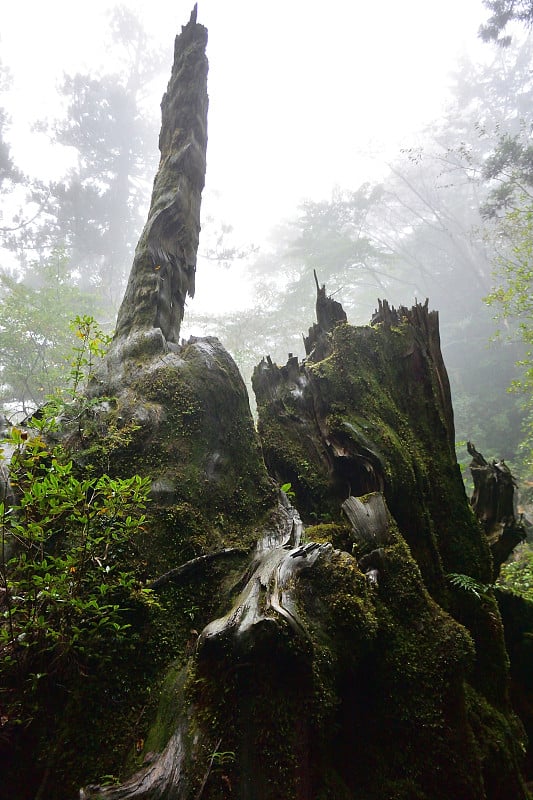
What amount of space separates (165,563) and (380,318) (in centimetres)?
371

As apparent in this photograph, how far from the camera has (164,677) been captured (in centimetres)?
217

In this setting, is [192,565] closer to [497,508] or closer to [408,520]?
[408,520]

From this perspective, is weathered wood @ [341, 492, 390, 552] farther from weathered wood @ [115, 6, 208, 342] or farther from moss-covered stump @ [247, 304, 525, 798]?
weathered wood @ [115, 6, 208, 342]

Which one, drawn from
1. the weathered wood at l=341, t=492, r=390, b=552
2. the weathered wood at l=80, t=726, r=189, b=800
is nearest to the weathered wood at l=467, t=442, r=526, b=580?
the weathered wood at l=341, t=492, r=390, b=552

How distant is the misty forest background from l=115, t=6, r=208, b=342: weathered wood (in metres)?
10.5

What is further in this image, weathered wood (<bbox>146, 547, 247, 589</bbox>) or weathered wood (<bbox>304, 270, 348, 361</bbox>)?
weathered wood (<bbox>304, 270, 348, 361</bbox>)

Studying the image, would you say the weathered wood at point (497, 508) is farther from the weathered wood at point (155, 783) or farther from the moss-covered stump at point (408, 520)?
the weathered wood at point (155, 783)

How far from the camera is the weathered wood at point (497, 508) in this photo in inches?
169

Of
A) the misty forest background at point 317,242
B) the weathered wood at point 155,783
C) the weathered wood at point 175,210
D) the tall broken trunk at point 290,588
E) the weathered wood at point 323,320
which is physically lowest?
the weathered wood at point 155,783

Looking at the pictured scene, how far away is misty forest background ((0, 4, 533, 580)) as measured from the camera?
18.9 m

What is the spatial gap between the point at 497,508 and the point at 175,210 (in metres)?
5.32

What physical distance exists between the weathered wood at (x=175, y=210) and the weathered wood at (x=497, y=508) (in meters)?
3.92

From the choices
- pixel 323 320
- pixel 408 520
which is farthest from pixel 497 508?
pixel 323 320

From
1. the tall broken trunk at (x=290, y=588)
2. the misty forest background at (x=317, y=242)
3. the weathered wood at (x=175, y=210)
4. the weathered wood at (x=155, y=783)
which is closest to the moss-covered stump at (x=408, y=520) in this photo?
the tall broken trunk at (x=290, y=588)
